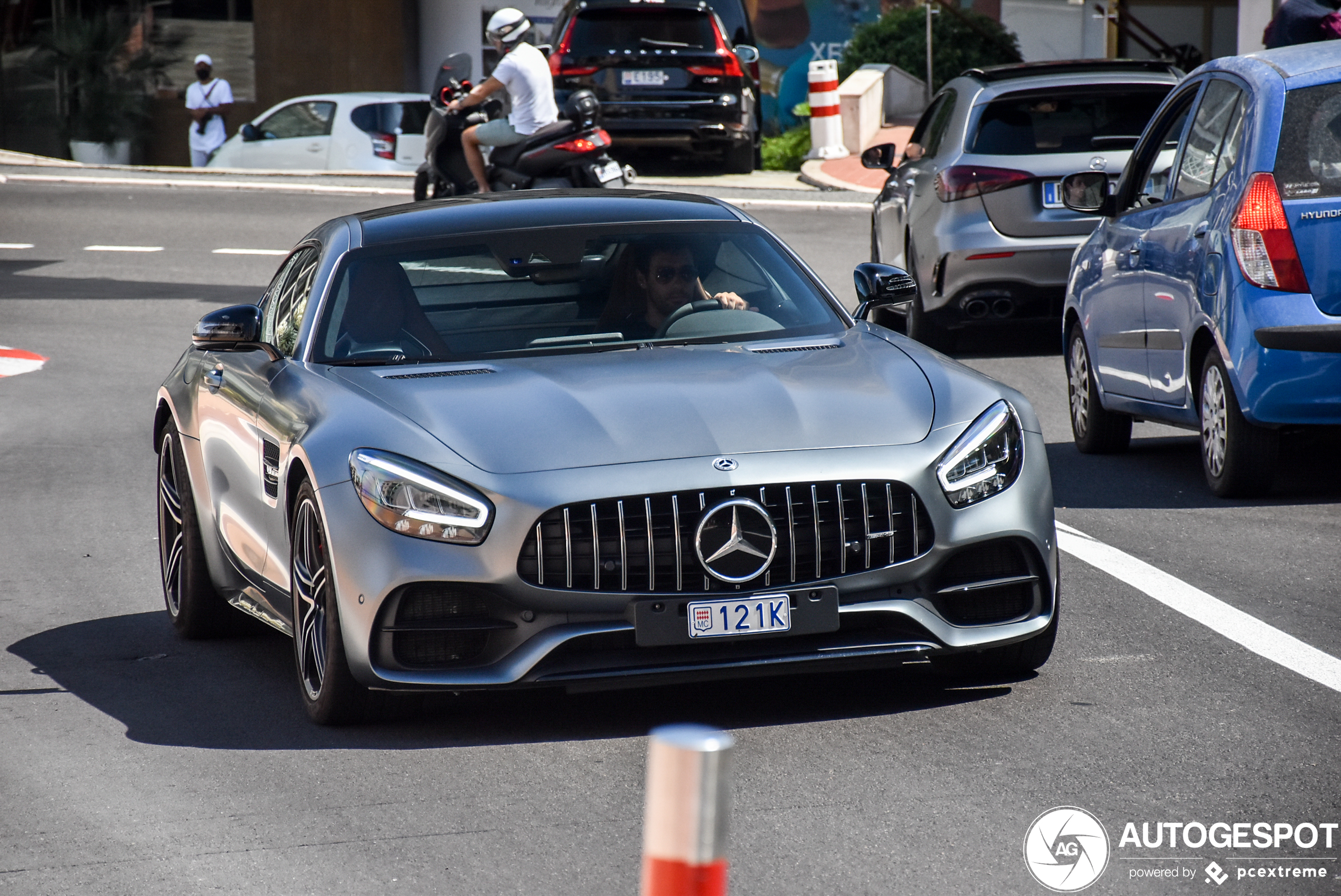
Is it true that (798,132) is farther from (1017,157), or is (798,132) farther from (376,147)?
(1017,157)

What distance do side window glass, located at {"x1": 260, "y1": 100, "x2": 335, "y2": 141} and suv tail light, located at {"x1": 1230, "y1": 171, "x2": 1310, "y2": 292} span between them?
19.0 metres

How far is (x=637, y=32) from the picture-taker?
23156 mm

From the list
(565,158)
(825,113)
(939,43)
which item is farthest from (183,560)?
(939,43)

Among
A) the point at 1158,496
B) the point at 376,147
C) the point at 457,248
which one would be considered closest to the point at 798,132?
the point at 376,147

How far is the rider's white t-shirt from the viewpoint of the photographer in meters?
15.2

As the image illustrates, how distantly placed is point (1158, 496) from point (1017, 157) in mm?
4321

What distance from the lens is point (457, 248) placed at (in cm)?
682

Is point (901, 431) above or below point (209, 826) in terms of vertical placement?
above

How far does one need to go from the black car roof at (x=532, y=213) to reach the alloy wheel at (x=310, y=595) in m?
1.38

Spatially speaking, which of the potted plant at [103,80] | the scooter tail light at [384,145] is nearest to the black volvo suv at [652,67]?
the scooter tail light at [384,145]

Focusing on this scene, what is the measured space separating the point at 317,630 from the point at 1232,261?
4.26 metres

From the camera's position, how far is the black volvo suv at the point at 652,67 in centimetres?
2298

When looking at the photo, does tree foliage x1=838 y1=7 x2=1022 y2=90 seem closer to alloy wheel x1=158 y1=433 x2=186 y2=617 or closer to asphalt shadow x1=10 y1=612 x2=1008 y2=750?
alloy wheel x1=158 y1=433 x2=186 y2=617

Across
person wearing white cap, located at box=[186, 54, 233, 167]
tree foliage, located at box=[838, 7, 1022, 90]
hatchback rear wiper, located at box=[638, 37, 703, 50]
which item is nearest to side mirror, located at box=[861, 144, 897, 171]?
hatchback rear wiper, located at box=[638, 37, 703, 50]
